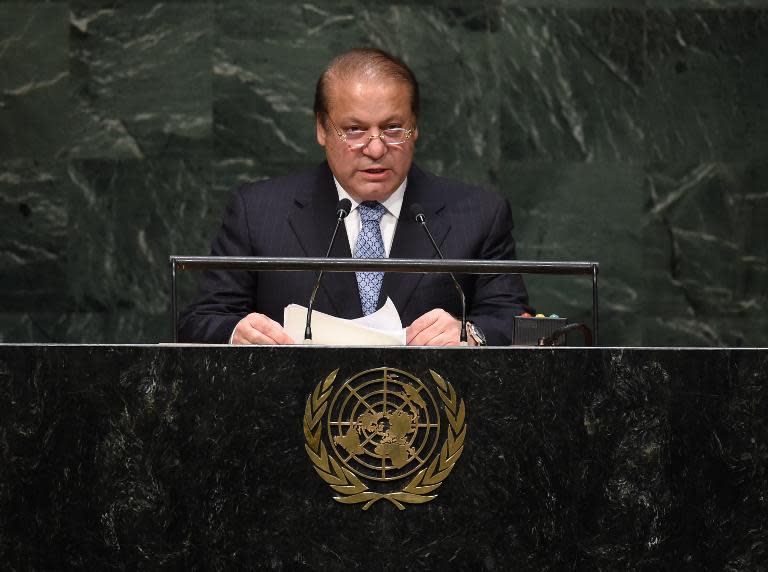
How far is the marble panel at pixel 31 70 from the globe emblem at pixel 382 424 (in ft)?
10.6

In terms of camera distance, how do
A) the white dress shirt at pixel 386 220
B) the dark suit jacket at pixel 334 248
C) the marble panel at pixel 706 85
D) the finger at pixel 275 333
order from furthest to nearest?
1. the marble panel at pixel 706 85
2. the white dress shirt at pixel 386 220
3. the dark suit jacket at pixel 334 248
4. the finger at pixel 275 333

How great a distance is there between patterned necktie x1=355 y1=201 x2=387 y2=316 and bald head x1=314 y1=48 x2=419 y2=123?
294 millimetres

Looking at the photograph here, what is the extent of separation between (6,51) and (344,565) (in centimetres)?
350

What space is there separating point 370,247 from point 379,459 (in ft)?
4.77

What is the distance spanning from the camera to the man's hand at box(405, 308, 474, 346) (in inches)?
127

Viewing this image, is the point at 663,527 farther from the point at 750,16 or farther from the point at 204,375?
the point at 750,16

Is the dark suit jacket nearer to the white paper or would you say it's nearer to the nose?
the nose

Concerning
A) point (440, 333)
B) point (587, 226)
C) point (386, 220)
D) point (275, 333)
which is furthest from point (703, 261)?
point (275, 333)

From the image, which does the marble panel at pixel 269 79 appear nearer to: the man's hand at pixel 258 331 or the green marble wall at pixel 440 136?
the green marble wall at pixel 440 136

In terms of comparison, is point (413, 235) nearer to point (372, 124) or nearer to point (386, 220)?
point (386, 220)

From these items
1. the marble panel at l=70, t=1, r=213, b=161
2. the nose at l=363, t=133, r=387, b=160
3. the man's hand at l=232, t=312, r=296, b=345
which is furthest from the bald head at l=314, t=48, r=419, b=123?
the marble panel at l=70, t=1, r=213, b=161

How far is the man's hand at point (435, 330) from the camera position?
3.22 meters

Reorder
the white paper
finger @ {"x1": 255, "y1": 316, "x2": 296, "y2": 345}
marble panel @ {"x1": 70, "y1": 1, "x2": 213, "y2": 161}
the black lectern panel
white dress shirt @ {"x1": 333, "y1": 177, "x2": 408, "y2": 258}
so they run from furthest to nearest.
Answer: marble panel @ {"x1": 70, "y1": 1, "x2": 213, "y2": 161}
white dress shirt @ {"x1": 333, "y1": 177, "x2": 408, "y2": 258}
finger @ {"x1": 255, "y1": 316, "x2": 296, "y2": 345}
the white paper
the black lectern panel

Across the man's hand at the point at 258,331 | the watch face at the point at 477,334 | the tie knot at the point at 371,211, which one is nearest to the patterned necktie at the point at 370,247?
the tie knot at the point at 371,211
